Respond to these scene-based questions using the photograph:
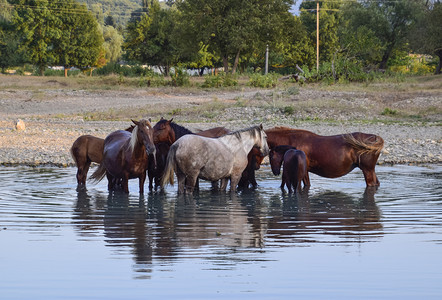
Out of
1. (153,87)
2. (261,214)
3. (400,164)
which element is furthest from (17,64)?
(261,214)

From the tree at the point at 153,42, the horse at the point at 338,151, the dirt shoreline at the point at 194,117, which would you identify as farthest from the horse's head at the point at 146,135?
the tree at the point at 153,42

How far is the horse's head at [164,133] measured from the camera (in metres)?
11.5

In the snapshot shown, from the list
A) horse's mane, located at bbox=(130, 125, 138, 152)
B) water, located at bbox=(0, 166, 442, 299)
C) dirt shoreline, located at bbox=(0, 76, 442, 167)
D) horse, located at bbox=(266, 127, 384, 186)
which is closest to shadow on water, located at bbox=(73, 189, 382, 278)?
water, located at bbox=(0, 166, 442, 299)

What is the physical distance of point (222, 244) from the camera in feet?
22.9

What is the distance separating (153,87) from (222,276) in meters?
38.4

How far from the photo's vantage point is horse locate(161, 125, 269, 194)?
34.4 feet

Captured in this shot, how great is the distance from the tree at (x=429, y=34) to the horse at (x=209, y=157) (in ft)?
155

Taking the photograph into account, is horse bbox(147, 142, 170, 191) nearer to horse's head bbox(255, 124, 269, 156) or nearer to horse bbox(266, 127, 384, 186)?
horse's head bbox(255, 124, 269, 156)

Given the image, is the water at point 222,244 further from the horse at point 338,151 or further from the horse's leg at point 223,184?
the horse at point 338,151

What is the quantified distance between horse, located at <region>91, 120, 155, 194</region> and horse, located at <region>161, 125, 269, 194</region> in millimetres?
395

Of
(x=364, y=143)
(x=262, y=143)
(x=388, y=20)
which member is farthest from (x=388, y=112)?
(x=388, y=20)

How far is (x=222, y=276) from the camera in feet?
18.3

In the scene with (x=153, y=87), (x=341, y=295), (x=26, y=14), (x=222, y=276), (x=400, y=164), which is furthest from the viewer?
(x=26, y=14)

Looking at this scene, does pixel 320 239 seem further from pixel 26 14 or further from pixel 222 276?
pixel 26 14
